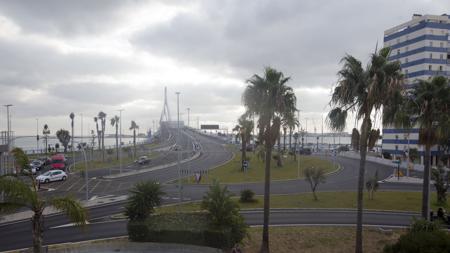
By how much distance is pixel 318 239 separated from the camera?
81.8 feet

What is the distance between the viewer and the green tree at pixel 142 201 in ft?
80.2

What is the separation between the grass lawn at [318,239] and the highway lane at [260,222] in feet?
8.74

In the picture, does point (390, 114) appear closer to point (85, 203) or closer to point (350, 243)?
point (350, 243)

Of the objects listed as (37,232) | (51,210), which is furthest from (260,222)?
(51,210)


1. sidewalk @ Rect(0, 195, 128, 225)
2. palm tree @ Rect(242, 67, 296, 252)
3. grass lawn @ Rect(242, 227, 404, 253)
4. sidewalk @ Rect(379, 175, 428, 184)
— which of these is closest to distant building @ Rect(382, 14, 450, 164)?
sidewalk @ Rect(379, 175, 428, 184)

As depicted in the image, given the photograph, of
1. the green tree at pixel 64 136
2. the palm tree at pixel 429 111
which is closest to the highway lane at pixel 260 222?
the palm tree at pixel 429 111

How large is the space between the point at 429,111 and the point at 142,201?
2093 cm

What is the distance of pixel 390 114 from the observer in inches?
835

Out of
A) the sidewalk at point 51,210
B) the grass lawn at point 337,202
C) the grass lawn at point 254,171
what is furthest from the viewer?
the grass lawn at point 254,171

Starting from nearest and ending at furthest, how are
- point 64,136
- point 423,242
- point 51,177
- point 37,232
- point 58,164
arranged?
point 37,232 → point 423,242 → point 51,177 → point 58,164 → point 64,136

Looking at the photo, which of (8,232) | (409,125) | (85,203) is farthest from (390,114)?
(85,203)

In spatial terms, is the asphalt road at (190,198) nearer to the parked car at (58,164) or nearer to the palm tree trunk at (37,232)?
the palm tree trunk at (37,232)

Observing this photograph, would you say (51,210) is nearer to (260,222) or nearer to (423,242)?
(260,222)

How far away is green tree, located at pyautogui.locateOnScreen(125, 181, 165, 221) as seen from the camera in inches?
963
